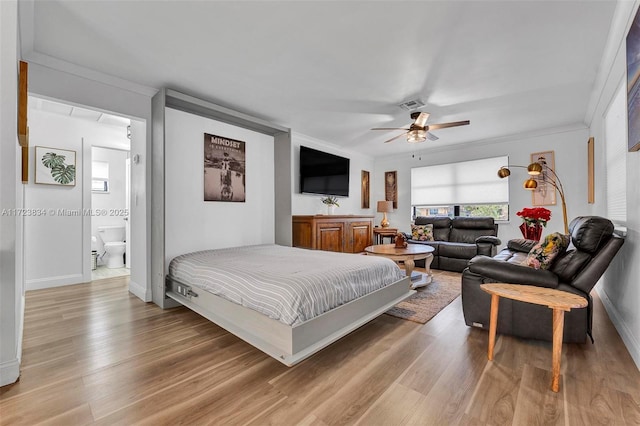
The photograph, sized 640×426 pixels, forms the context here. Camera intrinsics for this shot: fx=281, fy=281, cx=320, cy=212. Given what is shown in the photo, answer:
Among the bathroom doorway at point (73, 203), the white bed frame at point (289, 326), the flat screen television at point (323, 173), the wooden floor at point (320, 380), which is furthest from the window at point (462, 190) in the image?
the bathroom doorway at point (73, 203)

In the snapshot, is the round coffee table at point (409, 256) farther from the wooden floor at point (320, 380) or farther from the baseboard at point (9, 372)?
the baseboard at point (9, 372)

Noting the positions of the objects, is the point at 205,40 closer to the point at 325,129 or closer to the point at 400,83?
the point at 400,83

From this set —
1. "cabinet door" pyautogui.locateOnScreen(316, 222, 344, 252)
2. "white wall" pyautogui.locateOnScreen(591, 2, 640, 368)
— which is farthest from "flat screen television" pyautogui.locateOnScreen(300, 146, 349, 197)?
"white wall" pyautogui.locateOnScreen(591, 2, 640, 368)

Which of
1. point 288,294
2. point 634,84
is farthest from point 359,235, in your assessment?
point 634,84

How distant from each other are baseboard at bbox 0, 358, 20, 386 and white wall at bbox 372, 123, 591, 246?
626cm

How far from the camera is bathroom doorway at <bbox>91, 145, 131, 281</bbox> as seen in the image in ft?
17.6

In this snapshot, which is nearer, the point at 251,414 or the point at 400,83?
the point at 251,414

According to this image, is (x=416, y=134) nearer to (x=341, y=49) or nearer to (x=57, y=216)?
(x=341, y=49)

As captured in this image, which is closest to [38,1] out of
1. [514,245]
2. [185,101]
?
[185,101]

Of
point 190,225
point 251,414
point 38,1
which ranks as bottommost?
point 251,414

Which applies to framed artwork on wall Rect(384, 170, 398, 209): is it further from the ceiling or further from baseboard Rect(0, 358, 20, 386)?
baseboard Rect(0, 358, 20, 386)

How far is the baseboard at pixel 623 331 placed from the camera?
1.90 m

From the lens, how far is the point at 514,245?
3.97 metres

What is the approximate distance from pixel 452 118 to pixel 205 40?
350 cm
